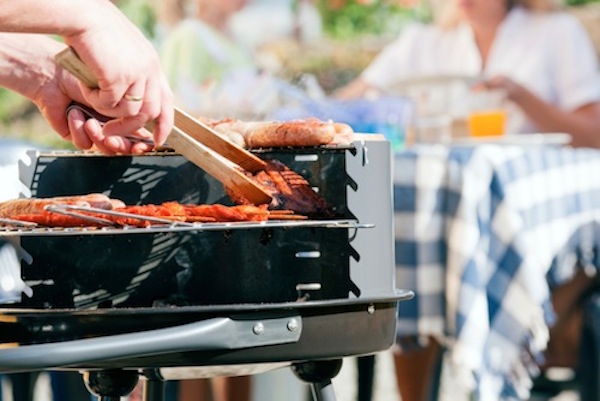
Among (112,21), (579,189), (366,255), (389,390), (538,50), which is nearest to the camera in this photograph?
(112,21)

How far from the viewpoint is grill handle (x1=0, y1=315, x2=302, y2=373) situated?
1.56 meters

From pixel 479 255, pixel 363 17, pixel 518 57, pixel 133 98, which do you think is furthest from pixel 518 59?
pixel 133 98

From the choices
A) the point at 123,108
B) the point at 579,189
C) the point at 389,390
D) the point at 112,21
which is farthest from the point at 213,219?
the point at 389,390

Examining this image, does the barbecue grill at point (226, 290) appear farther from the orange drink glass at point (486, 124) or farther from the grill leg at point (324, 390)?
the orange drink glass at point (486, 124)

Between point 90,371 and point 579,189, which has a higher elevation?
point 579,189

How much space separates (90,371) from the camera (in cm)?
182

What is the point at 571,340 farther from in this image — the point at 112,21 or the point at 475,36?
the point at 475,36

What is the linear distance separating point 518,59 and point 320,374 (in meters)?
4.63

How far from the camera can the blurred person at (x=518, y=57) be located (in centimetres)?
586

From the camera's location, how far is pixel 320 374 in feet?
6.21

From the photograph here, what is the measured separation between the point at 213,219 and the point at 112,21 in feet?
1.04

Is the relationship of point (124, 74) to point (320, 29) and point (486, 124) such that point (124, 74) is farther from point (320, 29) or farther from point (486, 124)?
point (320, 29)

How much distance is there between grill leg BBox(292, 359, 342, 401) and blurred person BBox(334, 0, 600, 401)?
11.6 ft

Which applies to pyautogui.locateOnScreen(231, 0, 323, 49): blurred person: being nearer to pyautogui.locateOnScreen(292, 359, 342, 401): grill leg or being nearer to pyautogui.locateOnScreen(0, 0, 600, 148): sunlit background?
pyautogui.locateOnScreen(0, 0, 600, 148): sunlit background
